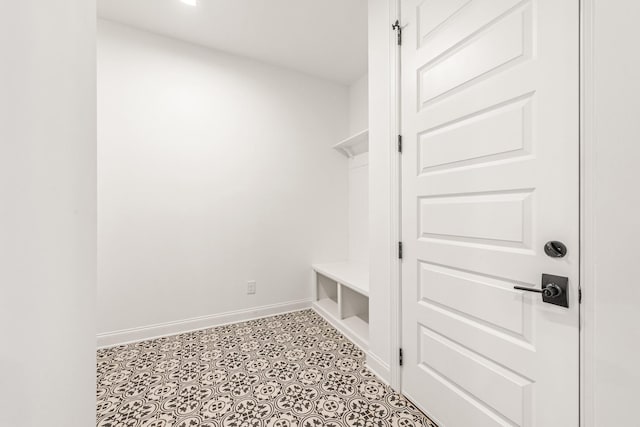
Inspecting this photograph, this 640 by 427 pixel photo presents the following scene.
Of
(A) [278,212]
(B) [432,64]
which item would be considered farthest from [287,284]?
(B) [432,64]

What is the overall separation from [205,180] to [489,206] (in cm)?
231

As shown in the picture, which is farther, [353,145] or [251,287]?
[353,145]

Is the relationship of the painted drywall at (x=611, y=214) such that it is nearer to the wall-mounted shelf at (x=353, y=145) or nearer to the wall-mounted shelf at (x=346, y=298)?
the wall-mounted shelf at (x=346, y=298)

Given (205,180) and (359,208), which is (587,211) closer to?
(359,208)

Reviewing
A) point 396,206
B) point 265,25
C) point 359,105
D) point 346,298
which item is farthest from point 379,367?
point 265,25

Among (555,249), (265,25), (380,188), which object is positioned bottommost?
(555,249)

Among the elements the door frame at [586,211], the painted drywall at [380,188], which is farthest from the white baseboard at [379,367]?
the door frame at [586,211]

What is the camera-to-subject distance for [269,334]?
7.47 feet

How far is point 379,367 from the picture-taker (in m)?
1.69

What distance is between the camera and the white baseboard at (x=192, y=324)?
2.11 metres

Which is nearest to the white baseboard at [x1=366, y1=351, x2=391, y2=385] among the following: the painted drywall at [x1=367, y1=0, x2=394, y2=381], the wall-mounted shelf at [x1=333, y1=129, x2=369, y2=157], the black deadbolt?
the painted drywall at [x1=367, y1=0, x2=394, y2=381]

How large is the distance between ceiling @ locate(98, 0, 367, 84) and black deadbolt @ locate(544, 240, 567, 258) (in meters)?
2.11

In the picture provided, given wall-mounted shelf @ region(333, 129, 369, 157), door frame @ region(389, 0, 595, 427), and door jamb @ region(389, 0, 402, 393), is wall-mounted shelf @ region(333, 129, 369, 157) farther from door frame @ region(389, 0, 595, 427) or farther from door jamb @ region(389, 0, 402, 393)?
door frame @ region(389, 0, 595, 427)

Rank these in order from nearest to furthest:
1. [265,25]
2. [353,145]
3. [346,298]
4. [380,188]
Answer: [380,188] → [265,25] → [346,298] → [353,145]
